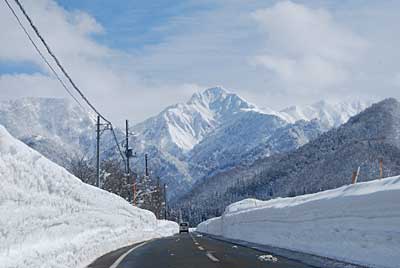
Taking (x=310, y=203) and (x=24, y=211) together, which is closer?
(x=24, y=211)

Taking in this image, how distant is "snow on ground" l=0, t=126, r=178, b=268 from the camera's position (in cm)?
1038

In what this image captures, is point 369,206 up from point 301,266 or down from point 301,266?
up

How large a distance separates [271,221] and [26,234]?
1295 centimetres

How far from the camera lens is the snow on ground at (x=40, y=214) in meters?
10.4

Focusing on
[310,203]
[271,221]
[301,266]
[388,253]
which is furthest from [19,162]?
[271,221]

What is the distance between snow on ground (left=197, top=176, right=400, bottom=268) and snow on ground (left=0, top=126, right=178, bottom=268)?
20.0ft

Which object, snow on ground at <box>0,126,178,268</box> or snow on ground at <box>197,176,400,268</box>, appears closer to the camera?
snow on ground at <box>0,126,178,268</box>

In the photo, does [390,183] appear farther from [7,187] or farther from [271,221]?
[271,221]

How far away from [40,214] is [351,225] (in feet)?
21.8

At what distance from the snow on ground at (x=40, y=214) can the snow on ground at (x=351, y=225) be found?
6106mm

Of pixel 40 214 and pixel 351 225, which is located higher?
pixel 40 214

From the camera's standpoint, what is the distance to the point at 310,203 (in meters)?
16.6

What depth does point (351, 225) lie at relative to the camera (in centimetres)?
1297

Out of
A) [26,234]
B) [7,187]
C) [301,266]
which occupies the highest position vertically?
[7,187]
